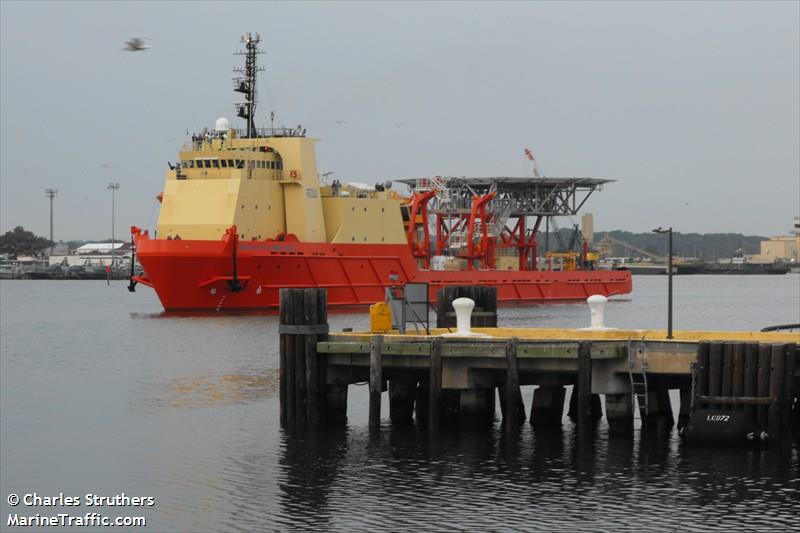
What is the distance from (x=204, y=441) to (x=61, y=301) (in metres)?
67.5

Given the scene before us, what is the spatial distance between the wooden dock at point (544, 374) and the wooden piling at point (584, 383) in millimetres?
15

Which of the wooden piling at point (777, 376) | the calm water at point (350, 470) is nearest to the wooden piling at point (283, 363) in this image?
the calm water at point (350, 470)

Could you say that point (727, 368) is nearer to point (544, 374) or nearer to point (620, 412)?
point (620, 412)

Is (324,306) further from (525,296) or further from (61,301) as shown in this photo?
(61,301)

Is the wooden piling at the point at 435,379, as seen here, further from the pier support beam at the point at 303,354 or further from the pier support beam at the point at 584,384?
the pier support beam at the point at 584,384

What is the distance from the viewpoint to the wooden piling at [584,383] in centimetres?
1997

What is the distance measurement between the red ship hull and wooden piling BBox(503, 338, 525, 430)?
32974mm

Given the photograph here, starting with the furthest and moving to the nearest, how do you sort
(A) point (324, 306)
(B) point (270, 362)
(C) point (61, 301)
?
(C) point (61, 301) → (B) point (270, 362) → (A) point (324, 306)

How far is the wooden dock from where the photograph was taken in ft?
62.5

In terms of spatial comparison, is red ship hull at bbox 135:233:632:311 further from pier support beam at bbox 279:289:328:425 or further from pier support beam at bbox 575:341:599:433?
pier support beam at bbox 575:341:599:433

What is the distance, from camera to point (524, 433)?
22.0m

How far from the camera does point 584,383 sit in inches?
791

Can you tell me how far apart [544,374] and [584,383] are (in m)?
1.21

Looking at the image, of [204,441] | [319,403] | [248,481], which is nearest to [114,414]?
[204,441]
